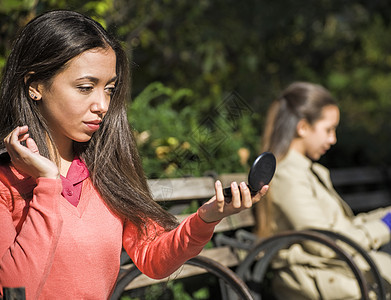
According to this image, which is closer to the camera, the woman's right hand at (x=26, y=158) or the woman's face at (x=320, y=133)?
the woman's right hand at (x=26, y=158)

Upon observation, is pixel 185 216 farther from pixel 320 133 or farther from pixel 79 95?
pixel 320 133

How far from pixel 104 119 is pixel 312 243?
5.52 feet

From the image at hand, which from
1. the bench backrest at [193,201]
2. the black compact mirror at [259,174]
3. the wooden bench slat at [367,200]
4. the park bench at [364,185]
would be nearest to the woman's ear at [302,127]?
the bench backrest at [193,201]

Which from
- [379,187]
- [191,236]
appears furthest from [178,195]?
[379,187]

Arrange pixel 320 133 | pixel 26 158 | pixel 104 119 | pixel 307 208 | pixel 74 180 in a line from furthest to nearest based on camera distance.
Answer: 1. pixel 320 133
2. pixel 307 208
3. pixel 104 119
4. pixel 74 180
5. pixel 26 158

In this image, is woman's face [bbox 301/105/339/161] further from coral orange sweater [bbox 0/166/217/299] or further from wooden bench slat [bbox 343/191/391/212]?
coral orange sweater [bbox 0/166/217/299]

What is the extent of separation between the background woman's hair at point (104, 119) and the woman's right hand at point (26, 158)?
6.0 inches

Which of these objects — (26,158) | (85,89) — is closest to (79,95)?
(85,89)

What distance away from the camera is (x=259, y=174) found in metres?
1.69

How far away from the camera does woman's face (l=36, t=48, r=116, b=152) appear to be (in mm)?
1802

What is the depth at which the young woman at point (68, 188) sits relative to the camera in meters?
1.65

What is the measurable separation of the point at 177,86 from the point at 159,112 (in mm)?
2817

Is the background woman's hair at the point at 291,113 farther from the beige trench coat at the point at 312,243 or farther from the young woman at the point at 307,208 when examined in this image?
the beige trench coat at the point at 312,243

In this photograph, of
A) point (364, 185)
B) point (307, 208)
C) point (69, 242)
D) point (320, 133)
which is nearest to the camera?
point (69, 242)
